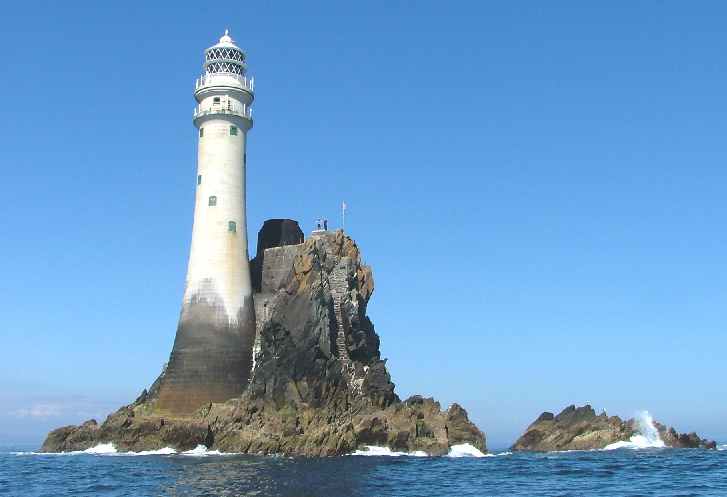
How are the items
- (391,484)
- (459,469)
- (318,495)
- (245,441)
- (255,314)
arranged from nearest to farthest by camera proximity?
(318,495) → (391,484) → (459,469) → (245,441) → (255,314)

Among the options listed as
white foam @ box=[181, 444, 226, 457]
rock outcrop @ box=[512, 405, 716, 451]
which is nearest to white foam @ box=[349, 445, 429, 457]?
white foam @ box=[181, 444, 226, 457]

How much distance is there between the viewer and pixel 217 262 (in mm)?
66812

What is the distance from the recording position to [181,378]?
64875 millimetres

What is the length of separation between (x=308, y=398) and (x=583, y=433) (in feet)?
80.0

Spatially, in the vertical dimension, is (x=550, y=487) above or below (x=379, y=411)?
below

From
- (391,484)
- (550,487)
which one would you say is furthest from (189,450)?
(550,487)

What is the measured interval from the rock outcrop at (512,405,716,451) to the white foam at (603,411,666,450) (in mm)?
267

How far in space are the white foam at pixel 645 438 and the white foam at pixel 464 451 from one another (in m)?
13.4

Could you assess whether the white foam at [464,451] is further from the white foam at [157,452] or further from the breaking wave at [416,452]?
the white foam at [157,452]

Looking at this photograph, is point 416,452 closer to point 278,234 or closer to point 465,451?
point 465,451

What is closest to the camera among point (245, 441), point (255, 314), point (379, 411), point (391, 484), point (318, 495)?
point (318, 495)

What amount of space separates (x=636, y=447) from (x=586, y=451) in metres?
4.96

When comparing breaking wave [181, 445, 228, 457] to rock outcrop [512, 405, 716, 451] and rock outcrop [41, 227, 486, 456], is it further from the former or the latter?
rock outcrop [512, 405, 716, 451]

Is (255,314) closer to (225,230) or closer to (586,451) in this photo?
(225,230)
